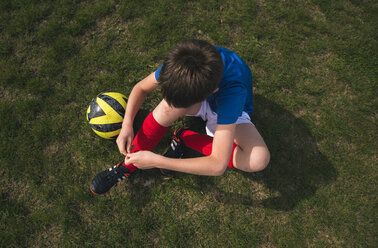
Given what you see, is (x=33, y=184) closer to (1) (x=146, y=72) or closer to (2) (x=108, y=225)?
(2) (x=108, y=225)

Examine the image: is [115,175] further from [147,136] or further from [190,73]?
[190,73]

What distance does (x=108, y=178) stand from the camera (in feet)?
9.53

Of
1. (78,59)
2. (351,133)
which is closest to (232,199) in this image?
(351,133)

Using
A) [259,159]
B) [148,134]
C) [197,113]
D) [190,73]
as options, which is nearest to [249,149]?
[259,159]

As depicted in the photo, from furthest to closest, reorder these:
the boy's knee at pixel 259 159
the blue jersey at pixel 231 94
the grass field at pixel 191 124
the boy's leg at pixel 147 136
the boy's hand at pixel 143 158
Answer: the grass field at pixel 191 124 < the boy's knee at pixel 259 159 < the boy's leg at pixel 147 136 < the boy's hand at pixel 143 158 < the blue jersey at pixel 231 94

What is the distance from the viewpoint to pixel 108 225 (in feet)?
9.72

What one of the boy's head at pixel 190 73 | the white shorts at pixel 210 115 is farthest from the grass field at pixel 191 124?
the boy's head at pixel 190 73

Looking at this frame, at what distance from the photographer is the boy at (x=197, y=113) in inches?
71.1

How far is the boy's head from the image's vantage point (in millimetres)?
1776

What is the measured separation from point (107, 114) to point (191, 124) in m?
1.19

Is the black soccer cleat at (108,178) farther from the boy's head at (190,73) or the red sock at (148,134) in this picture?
the boy's head at (190,73)

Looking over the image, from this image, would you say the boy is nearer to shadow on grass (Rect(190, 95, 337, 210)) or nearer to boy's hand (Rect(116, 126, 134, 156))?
boy's hand (Rect(116, 126, 134, 156))

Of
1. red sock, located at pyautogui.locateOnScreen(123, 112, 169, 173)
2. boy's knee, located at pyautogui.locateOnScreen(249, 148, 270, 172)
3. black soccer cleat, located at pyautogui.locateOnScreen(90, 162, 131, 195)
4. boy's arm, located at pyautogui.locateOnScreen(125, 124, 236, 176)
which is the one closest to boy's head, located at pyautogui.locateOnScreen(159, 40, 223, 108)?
boy's arm, located at pyautogui.locateOnScreen(125, 124, 236, 176)

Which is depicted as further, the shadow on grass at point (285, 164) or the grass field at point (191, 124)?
the shadow on grass at point (285, 164)
